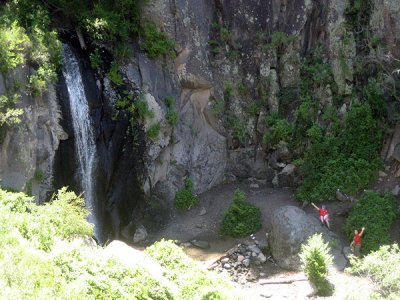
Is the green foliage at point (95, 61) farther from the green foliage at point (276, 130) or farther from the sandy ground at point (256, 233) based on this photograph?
the green foliage at point (276, 130)

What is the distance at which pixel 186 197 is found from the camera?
65.9ft

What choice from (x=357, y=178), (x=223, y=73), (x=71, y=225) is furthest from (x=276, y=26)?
(x=71, y=225)

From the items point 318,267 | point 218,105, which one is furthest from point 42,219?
point 218,105

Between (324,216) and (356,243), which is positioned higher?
(324,216)

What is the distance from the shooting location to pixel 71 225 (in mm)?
11898

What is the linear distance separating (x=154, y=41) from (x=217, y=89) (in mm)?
3731

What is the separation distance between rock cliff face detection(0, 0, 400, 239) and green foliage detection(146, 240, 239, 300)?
6.05 m

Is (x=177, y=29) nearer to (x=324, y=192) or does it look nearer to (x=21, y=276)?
(x=324, y=192)

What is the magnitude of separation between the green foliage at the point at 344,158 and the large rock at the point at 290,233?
2430 mm

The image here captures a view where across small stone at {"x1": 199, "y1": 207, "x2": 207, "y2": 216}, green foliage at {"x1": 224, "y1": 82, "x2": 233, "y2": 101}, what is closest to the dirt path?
small stone at {"x1": 199, "y1": 207, "x2": 207, "y2": 216}

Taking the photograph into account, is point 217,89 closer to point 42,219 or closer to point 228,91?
point 228,91

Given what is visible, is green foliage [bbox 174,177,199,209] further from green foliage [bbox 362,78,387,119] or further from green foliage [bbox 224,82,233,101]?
green foliage [bbox 362,78,387,119]

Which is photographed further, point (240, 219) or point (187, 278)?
point (240, 219)

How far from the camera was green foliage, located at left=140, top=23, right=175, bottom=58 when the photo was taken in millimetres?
19500
